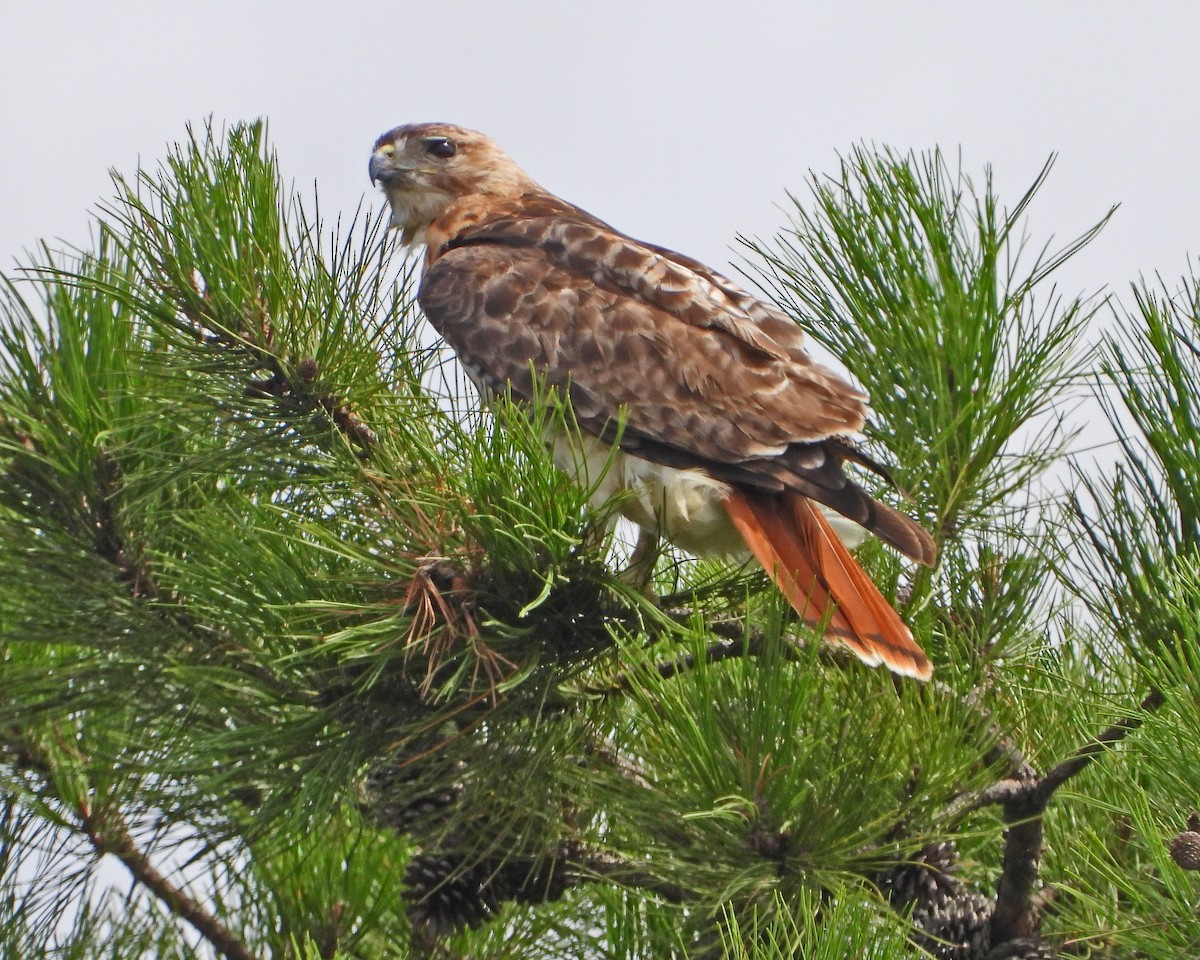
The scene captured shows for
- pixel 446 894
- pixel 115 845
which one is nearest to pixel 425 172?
pixel 115 845

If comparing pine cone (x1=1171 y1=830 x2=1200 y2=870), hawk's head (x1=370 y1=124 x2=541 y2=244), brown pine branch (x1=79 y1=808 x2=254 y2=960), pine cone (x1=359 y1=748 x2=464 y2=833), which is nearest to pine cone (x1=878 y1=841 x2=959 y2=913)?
pine cone (x1=1171 y1=830 x2=1200 y2=870)

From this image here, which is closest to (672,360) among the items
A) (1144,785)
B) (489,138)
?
(1144,785)

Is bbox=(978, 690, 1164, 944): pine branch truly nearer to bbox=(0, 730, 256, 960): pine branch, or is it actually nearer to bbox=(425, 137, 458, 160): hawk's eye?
bbox=(0, 730, 256, 960): pine branch

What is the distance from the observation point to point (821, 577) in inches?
81.0

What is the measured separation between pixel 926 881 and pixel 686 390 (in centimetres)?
93

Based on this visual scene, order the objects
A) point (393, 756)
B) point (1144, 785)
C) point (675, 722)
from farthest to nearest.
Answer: point (1144, 785), point (393, 756), point (675, 722)

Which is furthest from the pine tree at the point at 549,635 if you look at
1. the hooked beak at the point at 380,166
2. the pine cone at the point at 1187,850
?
the hooked beak at the point at 380,166

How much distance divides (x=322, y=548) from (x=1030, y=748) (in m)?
1.03

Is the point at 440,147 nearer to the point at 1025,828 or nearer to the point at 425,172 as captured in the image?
the point at 425,172

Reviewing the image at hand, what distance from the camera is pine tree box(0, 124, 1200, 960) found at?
162cm

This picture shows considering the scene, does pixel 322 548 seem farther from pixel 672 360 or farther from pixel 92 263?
pixel 672 360

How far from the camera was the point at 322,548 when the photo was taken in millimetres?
1641

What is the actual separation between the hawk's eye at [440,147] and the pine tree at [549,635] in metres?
1.49

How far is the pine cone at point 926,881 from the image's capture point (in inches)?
73.4
